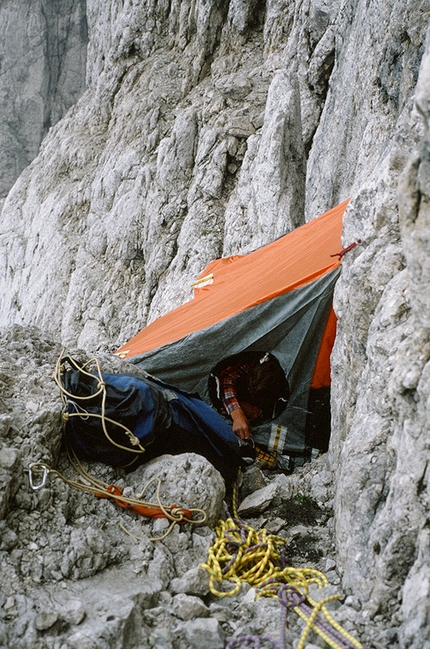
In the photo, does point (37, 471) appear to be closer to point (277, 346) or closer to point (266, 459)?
point (266, 459)

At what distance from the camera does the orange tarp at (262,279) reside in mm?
5082

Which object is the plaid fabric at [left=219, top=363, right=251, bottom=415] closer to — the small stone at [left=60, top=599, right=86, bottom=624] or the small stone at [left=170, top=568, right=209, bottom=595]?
the small stone at [left=170, top=568, right=209, bottom=595]

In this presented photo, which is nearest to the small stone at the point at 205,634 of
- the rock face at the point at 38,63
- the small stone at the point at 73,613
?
the small stone at the point at 73,613

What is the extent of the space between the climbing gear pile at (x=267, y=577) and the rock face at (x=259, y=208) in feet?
0.41

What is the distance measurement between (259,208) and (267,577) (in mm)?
8918

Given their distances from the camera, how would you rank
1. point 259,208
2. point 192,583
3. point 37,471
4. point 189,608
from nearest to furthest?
point 189,608, point 192,583, point 37,471, point 259,208

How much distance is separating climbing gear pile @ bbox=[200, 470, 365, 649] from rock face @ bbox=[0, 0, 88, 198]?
90.2 feet

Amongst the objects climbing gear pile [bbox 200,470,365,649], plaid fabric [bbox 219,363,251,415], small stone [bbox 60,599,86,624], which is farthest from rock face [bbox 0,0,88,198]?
small stone [bbox 60,599,86,624]

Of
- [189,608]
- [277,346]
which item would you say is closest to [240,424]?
[277,346]

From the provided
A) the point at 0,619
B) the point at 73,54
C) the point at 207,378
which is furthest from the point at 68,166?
the point at 0,619

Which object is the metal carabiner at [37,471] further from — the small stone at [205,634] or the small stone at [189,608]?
the small stone at [205,634]

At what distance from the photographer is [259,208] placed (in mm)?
10828

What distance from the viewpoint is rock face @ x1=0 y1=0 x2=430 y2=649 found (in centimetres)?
220

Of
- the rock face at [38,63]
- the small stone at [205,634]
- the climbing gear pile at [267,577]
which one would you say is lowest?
the climbing gear pile at [267,577]
